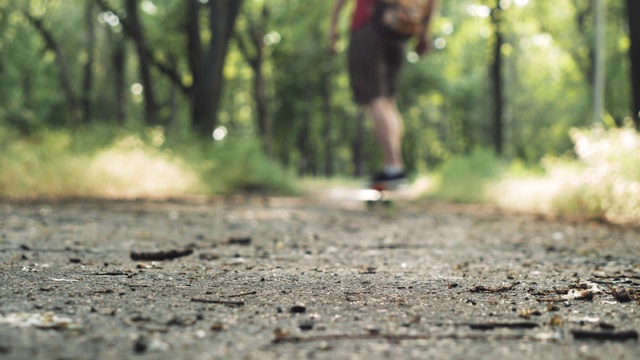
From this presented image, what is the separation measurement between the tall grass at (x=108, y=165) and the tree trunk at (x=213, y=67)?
53cm

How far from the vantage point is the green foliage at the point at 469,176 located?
33.2 feet

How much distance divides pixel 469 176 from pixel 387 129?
423cm

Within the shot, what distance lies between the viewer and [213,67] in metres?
11.0

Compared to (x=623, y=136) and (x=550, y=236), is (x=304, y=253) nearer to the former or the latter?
(x=550, y=236)

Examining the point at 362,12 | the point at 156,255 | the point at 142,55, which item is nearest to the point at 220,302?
the point at 156,255

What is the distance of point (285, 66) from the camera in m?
31.2

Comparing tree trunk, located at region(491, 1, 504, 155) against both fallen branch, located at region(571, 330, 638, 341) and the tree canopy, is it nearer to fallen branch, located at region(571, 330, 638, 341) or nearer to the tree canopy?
the tree canopy

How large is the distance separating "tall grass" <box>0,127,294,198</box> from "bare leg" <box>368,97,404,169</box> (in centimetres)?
278

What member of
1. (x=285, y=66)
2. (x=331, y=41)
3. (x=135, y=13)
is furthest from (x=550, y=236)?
(x=285, y=66)

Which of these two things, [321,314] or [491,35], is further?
[491,35]

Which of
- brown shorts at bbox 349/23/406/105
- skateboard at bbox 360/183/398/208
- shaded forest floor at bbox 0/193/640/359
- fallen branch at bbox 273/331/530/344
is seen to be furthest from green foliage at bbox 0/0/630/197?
fallen branch at bbox 273/331/530/344

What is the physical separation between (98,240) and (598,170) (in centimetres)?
423

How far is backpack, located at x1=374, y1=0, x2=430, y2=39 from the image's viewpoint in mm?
6805

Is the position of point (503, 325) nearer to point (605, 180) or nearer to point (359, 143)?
point (605, 180)
